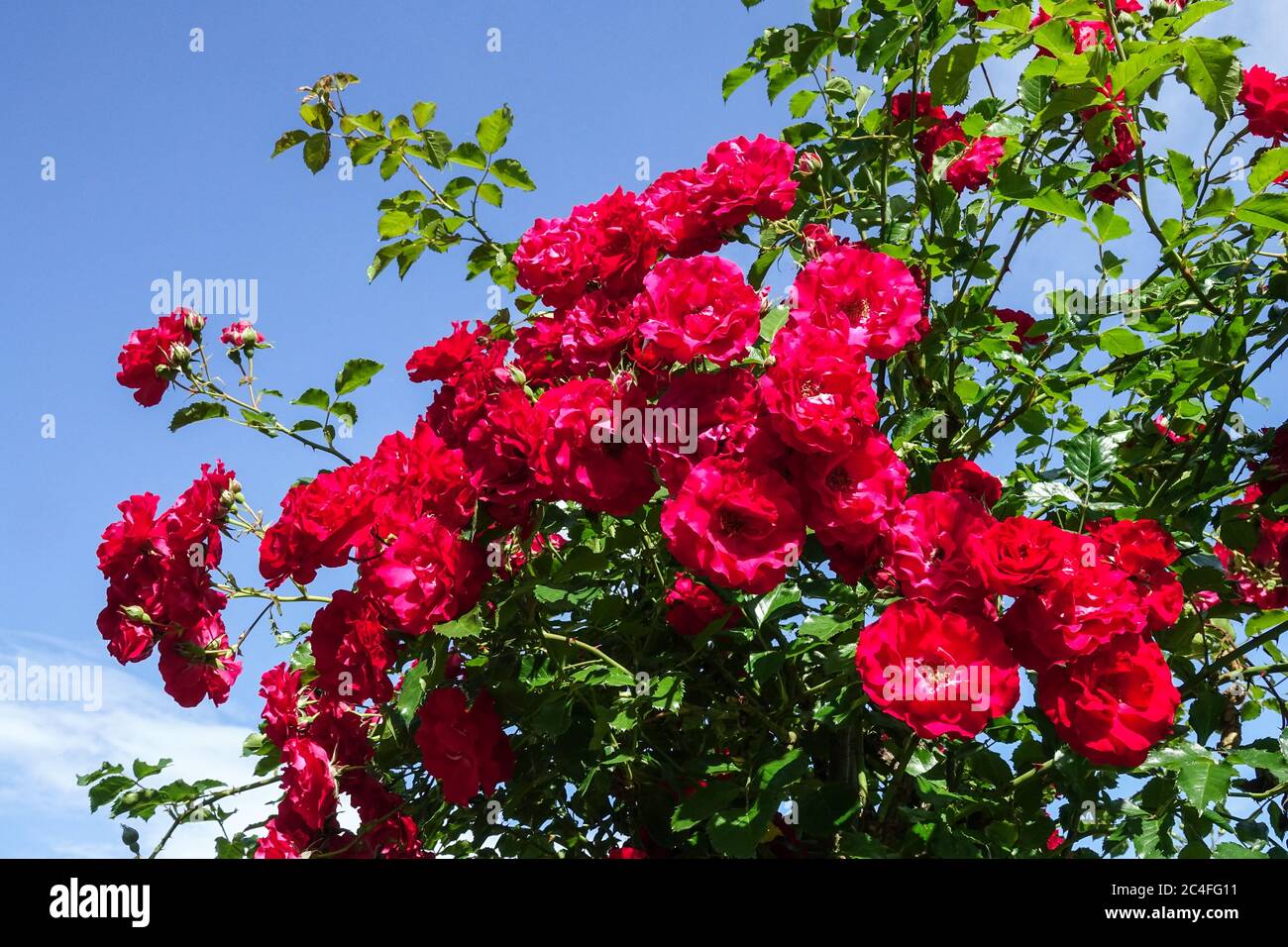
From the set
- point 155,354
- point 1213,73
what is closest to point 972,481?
point 1213,73

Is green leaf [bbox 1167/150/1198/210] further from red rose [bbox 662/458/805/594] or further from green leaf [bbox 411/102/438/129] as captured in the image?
green leaf [bbox 411/102/438/129]

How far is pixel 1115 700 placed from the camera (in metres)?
1.58

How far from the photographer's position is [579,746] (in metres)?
2.04

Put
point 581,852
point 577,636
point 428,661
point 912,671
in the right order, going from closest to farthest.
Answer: point 912,671 → point 428,661 → point 577,636 → point 581,852

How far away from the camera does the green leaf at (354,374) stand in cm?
251

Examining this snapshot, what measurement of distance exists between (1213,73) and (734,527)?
113 centimetres

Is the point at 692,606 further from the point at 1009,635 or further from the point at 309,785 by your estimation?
the point at 309,785

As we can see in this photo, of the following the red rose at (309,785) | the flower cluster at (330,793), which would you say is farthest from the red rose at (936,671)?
the red rose at (309,785)
